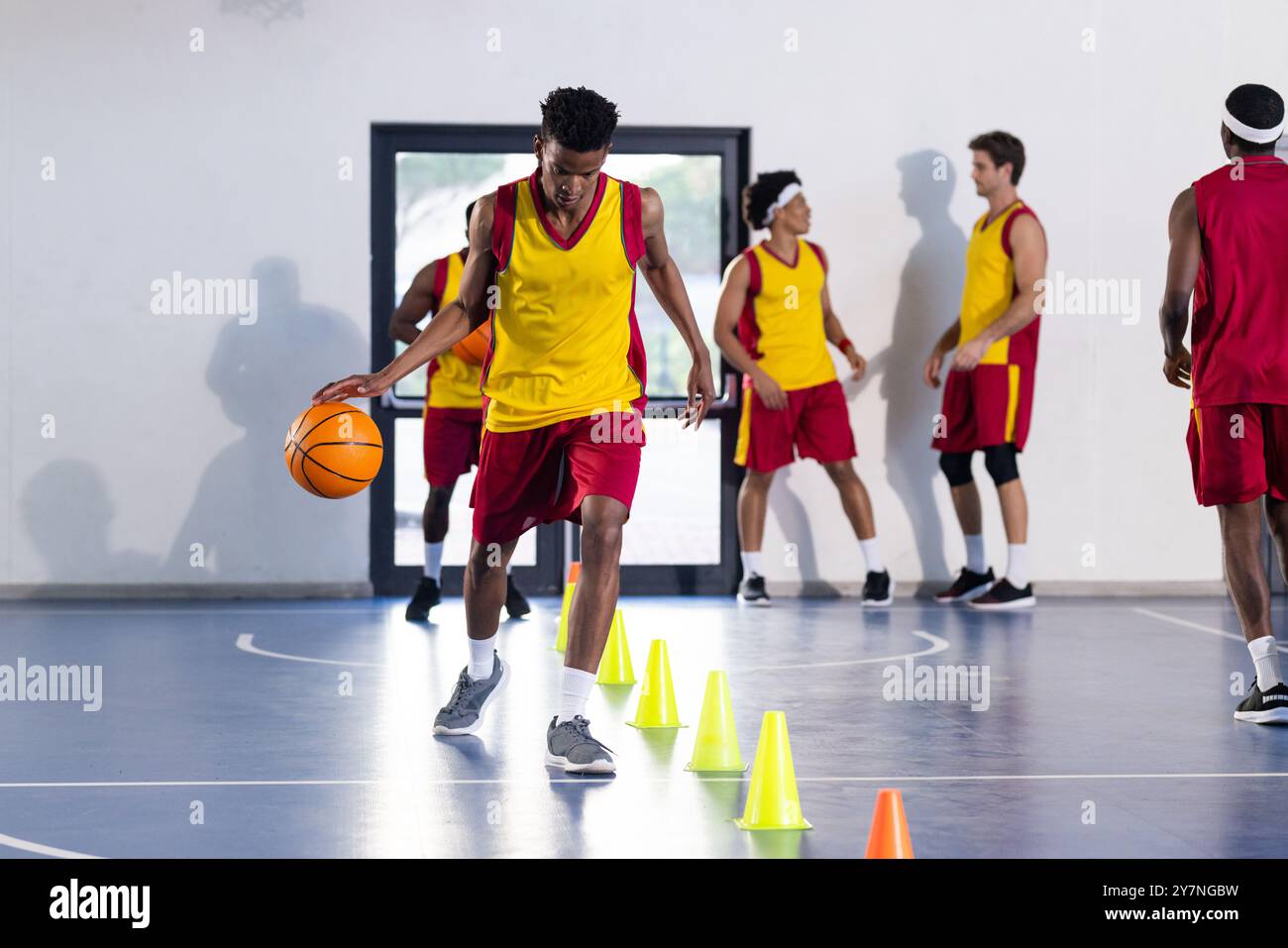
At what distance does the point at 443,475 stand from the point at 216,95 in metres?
2.66

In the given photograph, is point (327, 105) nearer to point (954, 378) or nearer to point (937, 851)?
point (954, 378)

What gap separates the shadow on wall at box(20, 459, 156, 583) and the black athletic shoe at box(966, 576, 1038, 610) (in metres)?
4.68

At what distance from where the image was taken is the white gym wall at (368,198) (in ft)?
29.5

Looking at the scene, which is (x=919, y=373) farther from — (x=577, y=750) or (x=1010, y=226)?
(x=577, y=750)

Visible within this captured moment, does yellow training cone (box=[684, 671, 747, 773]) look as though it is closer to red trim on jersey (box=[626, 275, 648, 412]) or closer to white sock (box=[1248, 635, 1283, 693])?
red trim on jersey (box=[626, 275, 648, 412])

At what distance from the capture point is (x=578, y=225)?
4703 millimetres

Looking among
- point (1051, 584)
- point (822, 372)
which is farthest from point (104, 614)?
point (1051, 584)

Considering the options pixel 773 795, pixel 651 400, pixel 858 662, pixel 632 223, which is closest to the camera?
pixel 773 795

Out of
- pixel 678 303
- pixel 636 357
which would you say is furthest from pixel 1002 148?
pixel 636 357

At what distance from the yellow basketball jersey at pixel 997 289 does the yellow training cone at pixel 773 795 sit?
5.22 m

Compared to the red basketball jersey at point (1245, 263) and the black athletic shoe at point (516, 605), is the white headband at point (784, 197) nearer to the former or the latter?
the black athletic shoe at point (516, 605)

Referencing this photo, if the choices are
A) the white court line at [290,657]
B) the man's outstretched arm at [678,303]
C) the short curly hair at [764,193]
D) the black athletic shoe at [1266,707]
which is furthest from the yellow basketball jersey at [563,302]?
the short curly hair at [764,193]

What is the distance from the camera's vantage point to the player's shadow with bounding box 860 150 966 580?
9.47 metres

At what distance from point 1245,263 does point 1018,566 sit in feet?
12.3
